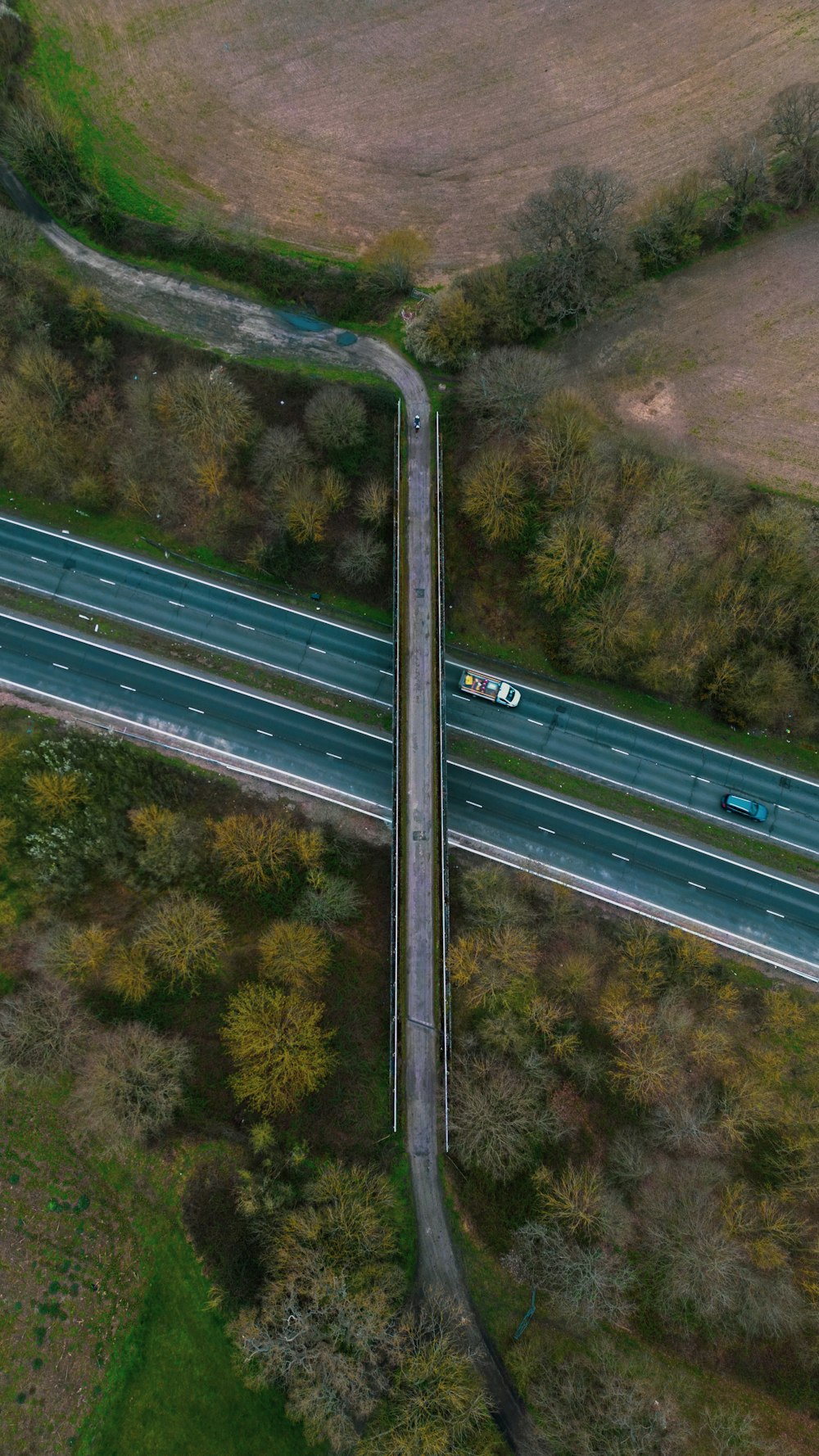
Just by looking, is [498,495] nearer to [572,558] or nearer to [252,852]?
[572,558]

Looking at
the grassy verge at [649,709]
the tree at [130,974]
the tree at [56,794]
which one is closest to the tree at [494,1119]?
the tree at [130,974]

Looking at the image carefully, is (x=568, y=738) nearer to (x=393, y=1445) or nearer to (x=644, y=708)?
(x=644, y=708)

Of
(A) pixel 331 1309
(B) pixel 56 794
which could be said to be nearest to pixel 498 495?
(B) pixel 56 794

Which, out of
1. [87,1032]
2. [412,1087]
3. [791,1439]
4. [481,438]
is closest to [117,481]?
[481,438]

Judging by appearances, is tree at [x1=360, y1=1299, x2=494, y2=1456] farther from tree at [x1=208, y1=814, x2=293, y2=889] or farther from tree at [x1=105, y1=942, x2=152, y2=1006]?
tree at [x1=208, y1=814, x2=293, y2=889]

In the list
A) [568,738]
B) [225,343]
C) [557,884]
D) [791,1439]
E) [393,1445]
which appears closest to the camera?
[393,1445]

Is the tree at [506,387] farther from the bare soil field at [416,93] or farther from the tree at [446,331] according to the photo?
the bare soil field at [416,93]
